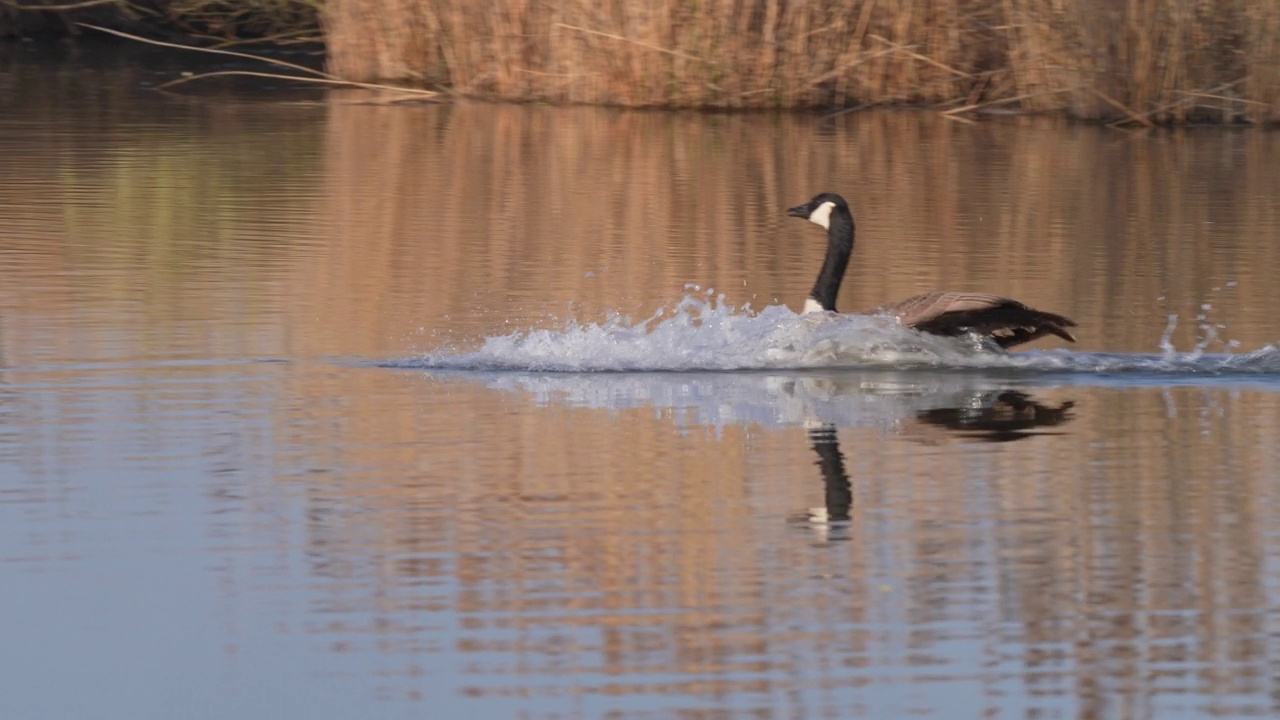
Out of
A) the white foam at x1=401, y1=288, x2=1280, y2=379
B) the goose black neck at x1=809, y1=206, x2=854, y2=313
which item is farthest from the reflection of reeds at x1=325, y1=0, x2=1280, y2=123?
the white foam at x1=401, y1=288, x2=1280, y2=379

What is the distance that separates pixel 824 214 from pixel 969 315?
5.06 feet

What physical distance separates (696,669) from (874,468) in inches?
94.9

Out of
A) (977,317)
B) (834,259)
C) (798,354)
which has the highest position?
(834,259)

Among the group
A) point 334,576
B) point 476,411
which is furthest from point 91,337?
point 334,576

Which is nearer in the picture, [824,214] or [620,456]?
[620,456]

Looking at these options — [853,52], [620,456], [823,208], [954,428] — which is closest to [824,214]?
[823,208]

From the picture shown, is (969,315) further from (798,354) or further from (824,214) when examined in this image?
(824,214)

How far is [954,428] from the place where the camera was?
8.46 metres

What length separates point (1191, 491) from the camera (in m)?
7.32

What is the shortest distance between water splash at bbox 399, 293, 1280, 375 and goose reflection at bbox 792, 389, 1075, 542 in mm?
491

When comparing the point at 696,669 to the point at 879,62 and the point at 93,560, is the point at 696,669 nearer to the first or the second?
the point at 93,560

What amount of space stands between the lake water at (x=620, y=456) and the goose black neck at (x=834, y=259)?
0.54m

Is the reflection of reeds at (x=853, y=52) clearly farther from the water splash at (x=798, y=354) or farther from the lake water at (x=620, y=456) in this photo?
the water splash at (x=798, y=354)

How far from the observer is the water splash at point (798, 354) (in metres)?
9.75
